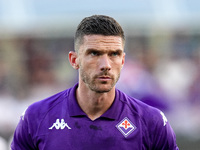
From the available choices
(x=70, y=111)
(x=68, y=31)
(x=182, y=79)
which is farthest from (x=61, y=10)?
(x=70, y=111)

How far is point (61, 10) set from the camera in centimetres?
1313

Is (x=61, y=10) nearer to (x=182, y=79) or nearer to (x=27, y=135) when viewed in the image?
(x=182, y=79)

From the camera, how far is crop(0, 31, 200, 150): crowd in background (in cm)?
920

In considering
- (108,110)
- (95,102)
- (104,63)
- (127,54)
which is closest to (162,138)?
(108,110)

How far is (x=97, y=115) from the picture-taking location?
4.18m

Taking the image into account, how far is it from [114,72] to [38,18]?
29.5 feet

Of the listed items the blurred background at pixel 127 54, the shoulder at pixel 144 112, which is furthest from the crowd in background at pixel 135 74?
the shoulder at pixel 144 112

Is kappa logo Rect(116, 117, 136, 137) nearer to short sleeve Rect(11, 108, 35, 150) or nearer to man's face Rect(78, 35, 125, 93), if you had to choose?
man's face Rect(78, 35, 125, 93)

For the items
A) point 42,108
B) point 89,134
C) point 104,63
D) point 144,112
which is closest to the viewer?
point 104,63

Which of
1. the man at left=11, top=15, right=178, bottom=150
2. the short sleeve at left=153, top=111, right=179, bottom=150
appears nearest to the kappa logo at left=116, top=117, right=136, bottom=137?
the man at left=11, top=15, right=178, bottom=150

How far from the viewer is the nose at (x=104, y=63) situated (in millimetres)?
3895

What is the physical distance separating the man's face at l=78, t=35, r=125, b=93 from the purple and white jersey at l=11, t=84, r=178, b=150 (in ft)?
1.01

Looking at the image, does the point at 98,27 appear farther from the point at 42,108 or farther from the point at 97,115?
the point at 42,108

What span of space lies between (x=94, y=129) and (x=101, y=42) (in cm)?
72
